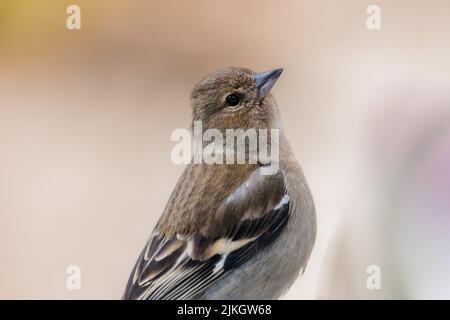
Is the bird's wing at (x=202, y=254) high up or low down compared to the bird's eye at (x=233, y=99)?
down

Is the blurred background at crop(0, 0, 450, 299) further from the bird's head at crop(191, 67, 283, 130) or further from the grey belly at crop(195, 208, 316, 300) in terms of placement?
the bird's head at crop(191, 67, 283, 130)

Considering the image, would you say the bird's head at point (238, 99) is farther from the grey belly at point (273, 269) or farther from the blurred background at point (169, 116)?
the grey belly at point (273, 269)

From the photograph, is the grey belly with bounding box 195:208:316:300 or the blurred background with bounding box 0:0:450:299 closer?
the grey belly with bounding box 195:208:316:300

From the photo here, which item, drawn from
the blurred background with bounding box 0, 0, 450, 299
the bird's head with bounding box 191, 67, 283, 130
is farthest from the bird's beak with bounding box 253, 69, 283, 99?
the blurred background with bounding box 0, 0, 450, 299

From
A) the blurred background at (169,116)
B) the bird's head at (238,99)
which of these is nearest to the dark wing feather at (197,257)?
the blurred background at (169,116)

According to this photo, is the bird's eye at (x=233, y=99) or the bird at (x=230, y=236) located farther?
the bird's eye at (x=233, y=99)
